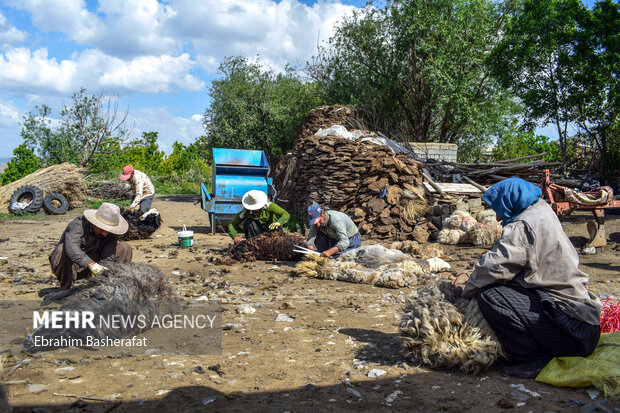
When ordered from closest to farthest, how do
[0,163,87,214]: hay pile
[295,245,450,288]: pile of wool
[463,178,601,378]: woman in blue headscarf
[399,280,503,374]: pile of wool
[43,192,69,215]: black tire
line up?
[463,178,601,378]: woman in blue headscarf
[399,280,503,374]: pile of wool
[295,245,450,288]: pile of wool
[43,192,69,215]: black tire
[0,163,87,214]: hay pile

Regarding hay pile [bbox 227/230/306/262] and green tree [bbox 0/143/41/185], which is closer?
hay pile [bbox 227/230/306/262]

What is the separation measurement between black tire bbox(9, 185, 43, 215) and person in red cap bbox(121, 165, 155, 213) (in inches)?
319

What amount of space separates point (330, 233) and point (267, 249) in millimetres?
1252

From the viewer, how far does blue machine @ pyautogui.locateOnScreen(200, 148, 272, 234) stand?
1144 cm

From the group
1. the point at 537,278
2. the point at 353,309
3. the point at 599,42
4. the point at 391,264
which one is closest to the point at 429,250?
the point at 391,264

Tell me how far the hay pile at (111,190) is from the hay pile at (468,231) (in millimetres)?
14905

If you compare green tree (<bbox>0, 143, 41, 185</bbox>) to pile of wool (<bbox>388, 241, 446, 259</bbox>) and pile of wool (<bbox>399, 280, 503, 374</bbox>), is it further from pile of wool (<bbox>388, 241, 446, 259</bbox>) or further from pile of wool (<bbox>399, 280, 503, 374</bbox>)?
pile of wool (<bbox>399, 280, 503, 374</bbox>)

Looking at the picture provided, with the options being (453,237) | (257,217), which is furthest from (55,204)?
(453,237)

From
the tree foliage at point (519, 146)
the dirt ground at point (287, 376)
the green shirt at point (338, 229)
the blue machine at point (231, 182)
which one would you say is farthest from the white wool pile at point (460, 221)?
the tree foliage at point (519, 146)

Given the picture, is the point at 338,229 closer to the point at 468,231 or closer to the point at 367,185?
the point at 468,231

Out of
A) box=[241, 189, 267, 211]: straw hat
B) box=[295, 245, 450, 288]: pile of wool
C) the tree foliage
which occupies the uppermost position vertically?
the tree foliage

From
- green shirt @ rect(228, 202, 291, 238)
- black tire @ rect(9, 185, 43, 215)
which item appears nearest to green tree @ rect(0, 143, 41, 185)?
black tire @ rect(9, 185, 43, 215)

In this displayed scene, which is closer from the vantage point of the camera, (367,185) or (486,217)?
(486,217)

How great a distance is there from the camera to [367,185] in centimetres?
1112
